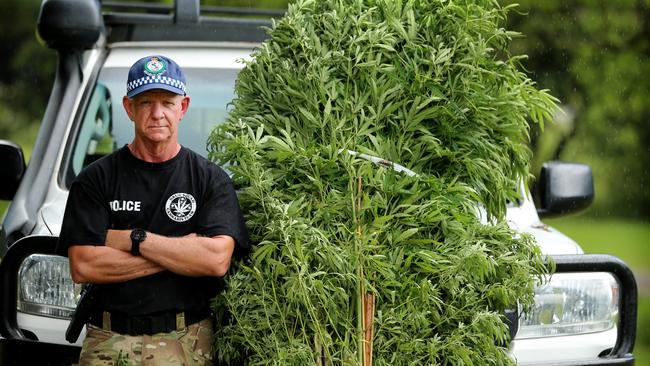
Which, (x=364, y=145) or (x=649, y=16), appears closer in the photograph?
(x=364, y=145)

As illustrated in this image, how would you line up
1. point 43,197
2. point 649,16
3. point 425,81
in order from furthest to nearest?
point 649,16 < point 43,197 < point 425,81

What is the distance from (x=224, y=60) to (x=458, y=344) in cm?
278

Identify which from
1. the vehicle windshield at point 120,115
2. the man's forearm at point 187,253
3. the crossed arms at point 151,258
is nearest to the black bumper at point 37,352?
the crossed arms at point 151,258

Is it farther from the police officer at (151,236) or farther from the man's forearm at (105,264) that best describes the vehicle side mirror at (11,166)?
the man's forearm at (105,264)

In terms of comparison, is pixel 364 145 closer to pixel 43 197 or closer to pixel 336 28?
pixel 336 28

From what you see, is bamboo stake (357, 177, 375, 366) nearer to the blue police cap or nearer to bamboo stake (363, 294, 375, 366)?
bamboo stake (363, 294, 375, 366)

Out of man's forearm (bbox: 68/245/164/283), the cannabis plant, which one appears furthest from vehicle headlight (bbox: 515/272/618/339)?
man's forearm (bbox: 68/245/164/283)

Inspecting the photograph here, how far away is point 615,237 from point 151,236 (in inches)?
838

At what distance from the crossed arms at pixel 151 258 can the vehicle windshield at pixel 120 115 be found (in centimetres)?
163

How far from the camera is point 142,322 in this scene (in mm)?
4137

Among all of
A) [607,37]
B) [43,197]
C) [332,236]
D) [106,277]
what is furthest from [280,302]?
[607,37]

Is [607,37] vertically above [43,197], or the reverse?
[607,37]

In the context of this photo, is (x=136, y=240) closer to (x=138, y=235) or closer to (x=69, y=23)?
(x=138, y=235)

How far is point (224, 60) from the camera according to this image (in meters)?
6.46
